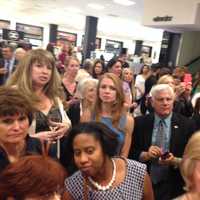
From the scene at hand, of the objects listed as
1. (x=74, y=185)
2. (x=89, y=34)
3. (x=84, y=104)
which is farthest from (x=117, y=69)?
(x=89, y=34)

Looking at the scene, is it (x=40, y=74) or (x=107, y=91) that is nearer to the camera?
(x=40, y=74)

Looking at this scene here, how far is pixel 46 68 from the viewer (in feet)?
7.54

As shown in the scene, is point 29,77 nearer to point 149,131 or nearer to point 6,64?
point 149,131

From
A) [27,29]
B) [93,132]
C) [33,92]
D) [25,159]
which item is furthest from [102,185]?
[27,29]

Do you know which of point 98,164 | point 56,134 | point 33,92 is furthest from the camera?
point 33,92

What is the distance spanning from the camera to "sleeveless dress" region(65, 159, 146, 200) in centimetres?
144

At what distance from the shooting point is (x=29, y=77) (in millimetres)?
2250

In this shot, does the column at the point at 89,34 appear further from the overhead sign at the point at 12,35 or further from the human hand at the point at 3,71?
the human hand at the point at 3,71

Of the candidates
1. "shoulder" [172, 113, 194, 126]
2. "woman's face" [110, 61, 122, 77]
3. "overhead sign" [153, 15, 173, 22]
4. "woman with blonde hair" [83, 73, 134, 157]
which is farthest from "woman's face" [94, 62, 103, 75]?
"overhead sign" [153, 15, 173, 22]

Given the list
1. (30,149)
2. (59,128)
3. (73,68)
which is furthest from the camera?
(73,68)

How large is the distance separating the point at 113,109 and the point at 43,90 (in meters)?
0.61

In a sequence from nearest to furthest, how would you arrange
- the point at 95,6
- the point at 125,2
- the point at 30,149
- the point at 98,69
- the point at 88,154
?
1. the point at 88,154
2. the point at 30,149
3. the point at 98,69
4. the point at 125,2
5. the point at 95,6

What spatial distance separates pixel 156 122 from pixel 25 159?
154 cm

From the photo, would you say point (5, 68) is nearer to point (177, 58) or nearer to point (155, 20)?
point (155, 20)
